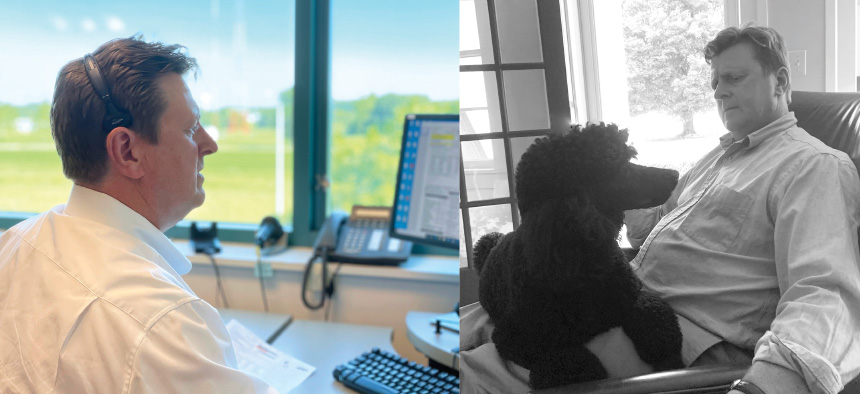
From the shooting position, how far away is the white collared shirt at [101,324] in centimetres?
81

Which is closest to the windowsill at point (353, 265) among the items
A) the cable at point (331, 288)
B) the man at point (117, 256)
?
the cable at point (331, 288)

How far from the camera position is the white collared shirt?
0.81 metres

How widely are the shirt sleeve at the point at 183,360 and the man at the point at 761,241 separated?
577mm

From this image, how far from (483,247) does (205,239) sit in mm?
1759

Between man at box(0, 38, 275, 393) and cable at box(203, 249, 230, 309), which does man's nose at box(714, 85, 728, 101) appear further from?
cable at box(203, 249, 230, 309)

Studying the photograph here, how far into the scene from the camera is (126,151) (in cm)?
102

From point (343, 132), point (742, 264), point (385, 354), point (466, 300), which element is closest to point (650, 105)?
point (742, 264)

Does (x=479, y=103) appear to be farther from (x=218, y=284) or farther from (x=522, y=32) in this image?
(x=218, y=284)

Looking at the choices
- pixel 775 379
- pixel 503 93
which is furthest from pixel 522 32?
pixel 775 379

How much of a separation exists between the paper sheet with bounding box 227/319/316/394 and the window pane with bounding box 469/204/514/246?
935mm

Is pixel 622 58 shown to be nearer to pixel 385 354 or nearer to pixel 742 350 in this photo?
pixel 742 350

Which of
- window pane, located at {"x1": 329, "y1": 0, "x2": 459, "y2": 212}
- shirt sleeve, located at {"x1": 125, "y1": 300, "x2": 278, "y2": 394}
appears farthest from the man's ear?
window pane, located at {"x1": 329, "y1": 0, "x2": 459, "y2": 212}

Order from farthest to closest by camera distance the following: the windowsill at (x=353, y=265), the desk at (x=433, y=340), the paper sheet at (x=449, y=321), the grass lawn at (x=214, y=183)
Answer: the grass lawn at (x=214, y=183) < the windowsill at (x=353, y=265) < the paper sheet at (x=449, y=321) < the desk at (x=433, y=340)

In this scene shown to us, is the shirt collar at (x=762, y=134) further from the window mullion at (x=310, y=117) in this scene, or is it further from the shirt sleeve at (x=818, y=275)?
the window mullion at (x=310, y=117)
